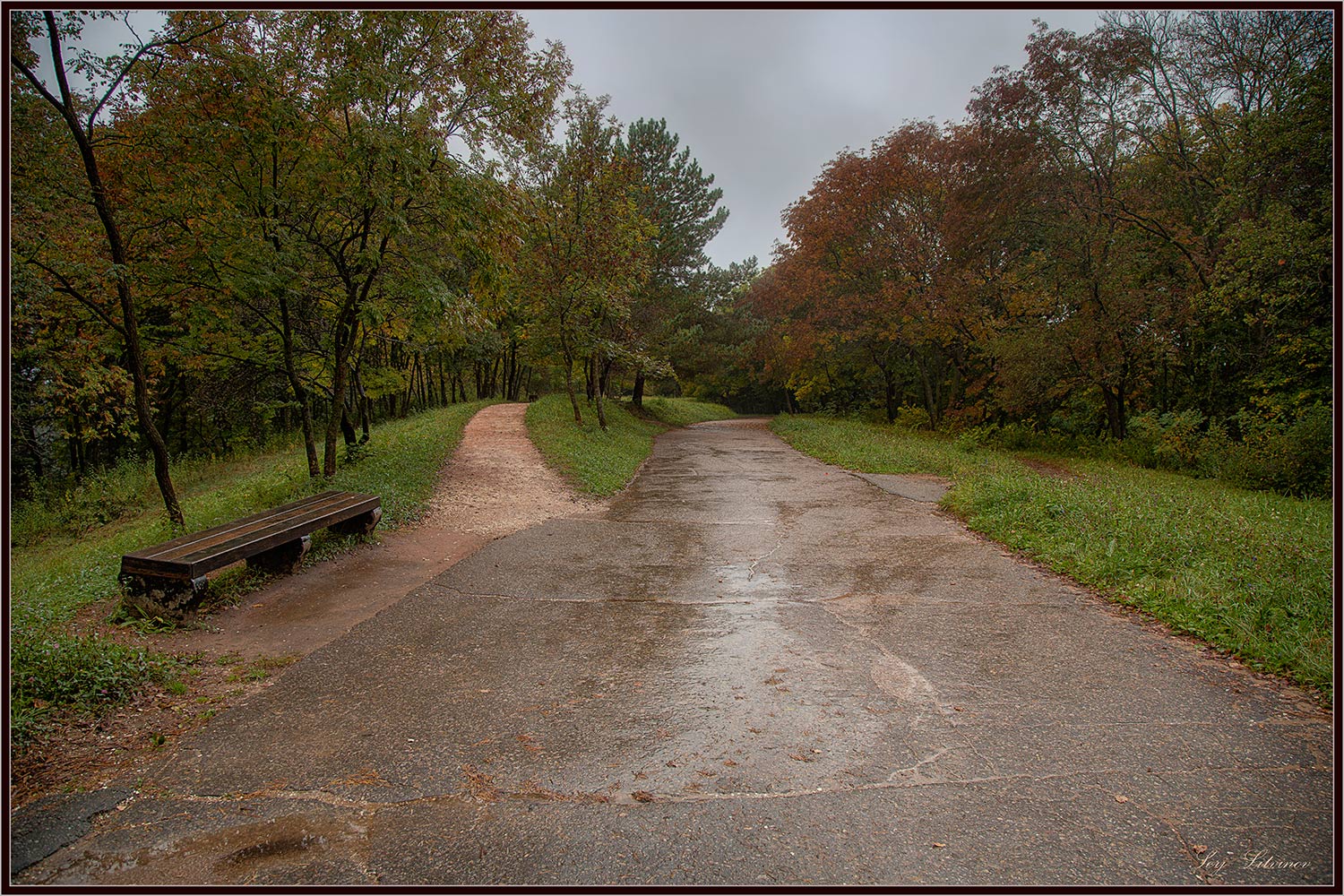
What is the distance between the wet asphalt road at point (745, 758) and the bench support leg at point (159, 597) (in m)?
1.19

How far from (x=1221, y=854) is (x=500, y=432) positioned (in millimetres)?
14601

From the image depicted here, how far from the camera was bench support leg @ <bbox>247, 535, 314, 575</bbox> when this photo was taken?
5469 millimetres

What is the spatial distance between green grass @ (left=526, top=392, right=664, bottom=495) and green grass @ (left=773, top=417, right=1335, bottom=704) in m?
5.99

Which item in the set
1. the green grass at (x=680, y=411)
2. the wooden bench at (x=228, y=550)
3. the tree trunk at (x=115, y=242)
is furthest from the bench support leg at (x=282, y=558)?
the green grass at (x=680, y=411)

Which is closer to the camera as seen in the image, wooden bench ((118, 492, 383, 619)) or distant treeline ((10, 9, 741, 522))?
wooden bench ((118, 492, 383, 619))

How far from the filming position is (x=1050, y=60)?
14289 mm

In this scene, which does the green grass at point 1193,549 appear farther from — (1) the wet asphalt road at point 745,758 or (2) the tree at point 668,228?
(2) the tree at point 668,228

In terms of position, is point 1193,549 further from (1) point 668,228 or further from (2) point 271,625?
(1) point 668,228

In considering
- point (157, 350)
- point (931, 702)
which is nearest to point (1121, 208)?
point (931, 702)

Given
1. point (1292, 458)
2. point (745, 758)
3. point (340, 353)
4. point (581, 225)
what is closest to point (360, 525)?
point (340, 353)

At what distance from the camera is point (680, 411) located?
125 ft

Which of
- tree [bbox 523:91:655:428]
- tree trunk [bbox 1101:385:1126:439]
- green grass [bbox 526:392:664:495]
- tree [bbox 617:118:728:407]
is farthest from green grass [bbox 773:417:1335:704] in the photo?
tree [bbox 617:118:728:407]

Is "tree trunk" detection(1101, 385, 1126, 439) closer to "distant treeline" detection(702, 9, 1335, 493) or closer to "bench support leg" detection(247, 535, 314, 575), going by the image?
"distant treeline" detection(702, 9, 1335, 493)

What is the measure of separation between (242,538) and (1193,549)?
796cm
